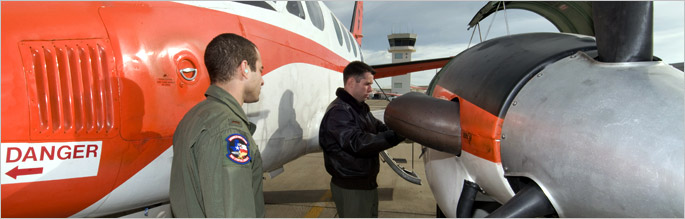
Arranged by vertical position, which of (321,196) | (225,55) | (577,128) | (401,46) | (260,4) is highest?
(401,46)

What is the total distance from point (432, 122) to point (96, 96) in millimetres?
1625

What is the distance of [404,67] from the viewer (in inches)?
271

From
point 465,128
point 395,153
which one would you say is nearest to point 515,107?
point 465,128

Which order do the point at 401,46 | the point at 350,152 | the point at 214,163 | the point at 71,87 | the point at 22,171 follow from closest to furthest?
the point at 214,163
the point at 22,171
the point at 71,87
the point at 350,152
the point at 401,46

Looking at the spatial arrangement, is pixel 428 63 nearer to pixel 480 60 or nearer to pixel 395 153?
pixel 395 153

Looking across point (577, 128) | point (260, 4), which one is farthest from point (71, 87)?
point (577, 128)

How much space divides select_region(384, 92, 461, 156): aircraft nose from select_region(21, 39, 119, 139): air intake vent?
1481 millimetres

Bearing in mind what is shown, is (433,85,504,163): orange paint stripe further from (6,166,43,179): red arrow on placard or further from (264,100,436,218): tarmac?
(264,100,436,218): tarmac

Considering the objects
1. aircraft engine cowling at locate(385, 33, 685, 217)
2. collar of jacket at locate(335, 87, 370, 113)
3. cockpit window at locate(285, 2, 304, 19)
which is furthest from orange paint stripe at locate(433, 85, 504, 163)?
cockpit window at locate(285, 2, 304, 19)

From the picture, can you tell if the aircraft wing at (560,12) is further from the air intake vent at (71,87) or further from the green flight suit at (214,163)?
the air intake vent at (71,87)

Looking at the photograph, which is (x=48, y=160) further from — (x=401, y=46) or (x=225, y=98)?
(x=401, y=46)

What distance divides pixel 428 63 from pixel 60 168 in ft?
20.5

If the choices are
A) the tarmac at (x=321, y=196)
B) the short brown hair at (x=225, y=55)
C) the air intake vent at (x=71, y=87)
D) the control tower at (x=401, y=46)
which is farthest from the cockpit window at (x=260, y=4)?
the control tower at (x=401, y=46)

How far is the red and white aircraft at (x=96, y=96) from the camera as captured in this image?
1.66 m
